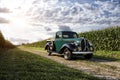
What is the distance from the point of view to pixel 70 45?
907 inches

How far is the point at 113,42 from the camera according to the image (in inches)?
1299

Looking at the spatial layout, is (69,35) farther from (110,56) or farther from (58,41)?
(110,56)

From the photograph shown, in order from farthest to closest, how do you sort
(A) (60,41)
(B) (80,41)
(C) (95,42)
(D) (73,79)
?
(C) (95,42) → (A) (60,41) → (B) (80,41) → (D) (73,79)

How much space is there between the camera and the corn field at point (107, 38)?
107ft

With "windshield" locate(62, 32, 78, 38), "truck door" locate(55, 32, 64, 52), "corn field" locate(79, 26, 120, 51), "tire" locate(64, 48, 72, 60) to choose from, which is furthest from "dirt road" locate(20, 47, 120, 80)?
"corn field" locate(79, 26, 120, 51)

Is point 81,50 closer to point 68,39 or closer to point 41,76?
point 68,39

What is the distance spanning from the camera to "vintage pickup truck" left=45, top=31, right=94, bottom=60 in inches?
891

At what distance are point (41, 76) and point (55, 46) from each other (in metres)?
14.7

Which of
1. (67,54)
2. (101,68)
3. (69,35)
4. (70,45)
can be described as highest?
(69,35)

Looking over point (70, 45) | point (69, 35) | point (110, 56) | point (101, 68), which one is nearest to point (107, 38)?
point (110, 56)

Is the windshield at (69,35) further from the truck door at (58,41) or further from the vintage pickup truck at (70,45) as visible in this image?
the truck door at (58,41)

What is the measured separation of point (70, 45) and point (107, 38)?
40.2 ft

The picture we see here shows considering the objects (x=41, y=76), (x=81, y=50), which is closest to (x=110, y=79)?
(x=41, y=76)

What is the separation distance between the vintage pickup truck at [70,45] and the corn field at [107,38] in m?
8.98
